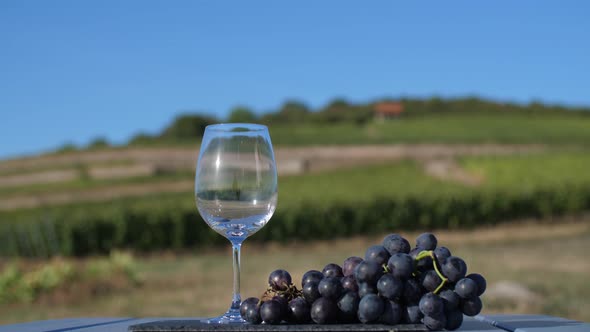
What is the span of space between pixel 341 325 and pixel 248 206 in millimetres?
422

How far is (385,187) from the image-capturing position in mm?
24047

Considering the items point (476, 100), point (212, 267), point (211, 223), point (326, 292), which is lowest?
point (212, 267)

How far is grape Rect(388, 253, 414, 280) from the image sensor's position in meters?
1.54

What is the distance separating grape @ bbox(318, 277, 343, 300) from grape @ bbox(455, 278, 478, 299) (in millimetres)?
296

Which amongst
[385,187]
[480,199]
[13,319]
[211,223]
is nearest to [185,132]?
[385,187]

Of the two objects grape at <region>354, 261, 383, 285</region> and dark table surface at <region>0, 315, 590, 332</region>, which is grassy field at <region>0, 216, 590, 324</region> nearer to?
dark table surface at <region>0, 315, 590, 332</region>

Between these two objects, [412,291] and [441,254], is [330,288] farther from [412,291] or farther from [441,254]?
[441,254]

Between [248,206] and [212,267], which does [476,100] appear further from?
[248,206]

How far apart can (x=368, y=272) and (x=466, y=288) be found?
246mm

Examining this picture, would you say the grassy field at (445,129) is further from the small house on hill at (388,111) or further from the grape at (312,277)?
the grape at (312,277)

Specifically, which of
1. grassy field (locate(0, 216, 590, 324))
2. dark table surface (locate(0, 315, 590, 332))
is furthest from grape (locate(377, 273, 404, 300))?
grassy field (locate(0, 216, 590, 324))

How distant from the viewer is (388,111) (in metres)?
56.2

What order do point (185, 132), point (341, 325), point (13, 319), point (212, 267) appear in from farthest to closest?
point (185, 132) → point (212, 267) → point (13, 319) → point (341, 325)

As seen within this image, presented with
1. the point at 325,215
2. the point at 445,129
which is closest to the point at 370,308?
the point at 325,215
